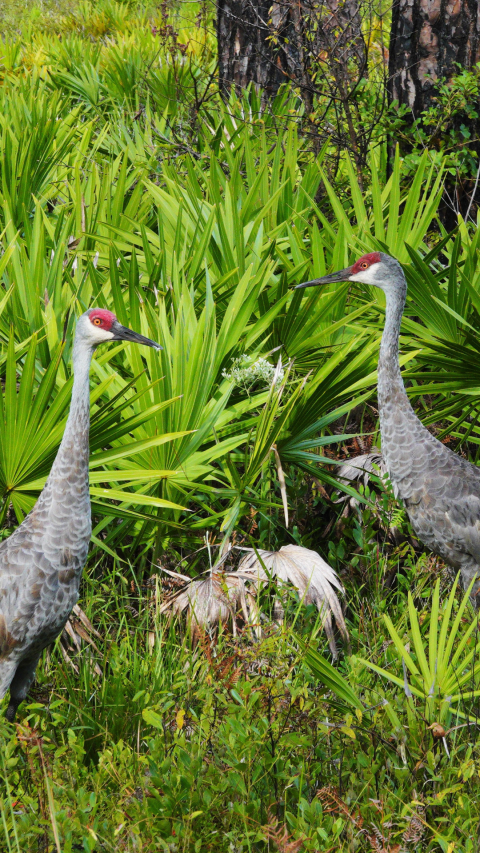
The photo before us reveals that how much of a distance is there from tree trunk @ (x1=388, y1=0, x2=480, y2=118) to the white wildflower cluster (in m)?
2.53

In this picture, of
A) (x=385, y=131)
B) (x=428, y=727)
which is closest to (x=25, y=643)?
(x=428, y=727)

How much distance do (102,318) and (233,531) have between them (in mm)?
→ 1221

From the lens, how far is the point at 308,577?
3.22 m

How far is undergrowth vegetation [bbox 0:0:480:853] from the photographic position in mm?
2369

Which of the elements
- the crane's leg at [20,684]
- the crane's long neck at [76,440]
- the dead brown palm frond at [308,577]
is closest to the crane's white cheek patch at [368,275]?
the dead brown palm frond at [308,577]

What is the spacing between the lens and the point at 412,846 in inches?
90.4

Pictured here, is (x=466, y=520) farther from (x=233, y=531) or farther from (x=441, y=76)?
(x=441, y=76)

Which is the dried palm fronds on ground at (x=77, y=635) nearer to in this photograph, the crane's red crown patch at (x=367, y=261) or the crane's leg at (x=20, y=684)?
the crane's leg at (x=20, y=684)

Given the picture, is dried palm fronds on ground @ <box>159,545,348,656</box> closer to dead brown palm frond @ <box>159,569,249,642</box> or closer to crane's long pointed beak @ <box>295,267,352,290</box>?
dead brown palm frond @ <box>159,569,249,642</box>

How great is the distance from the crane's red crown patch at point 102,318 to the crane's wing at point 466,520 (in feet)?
5.35

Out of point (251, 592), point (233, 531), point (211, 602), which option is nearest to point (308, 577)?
point (251, 592)

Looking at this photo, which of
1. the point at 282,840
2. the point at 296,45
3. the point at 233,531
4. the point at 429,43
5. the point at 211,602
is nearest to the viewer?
the point at 282,840

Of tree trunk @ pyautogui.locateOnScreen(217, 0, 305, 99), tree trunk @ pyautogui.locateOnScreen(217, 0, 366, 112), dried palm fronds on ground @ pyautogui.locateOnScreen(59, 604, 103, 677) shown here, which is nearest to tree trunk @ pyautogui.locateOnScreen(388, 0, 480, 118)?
tree trunk @ pyautogui.locateOnScreen(217, 0, 366, 112)

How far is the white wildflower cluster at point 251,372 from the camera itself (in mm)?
3289
